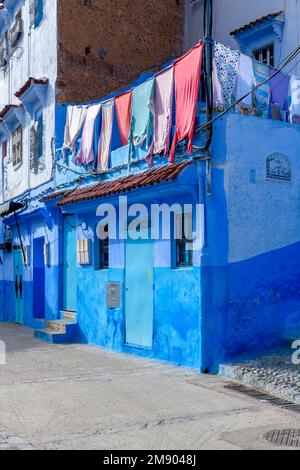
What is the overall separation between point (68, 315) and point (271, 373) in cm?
720

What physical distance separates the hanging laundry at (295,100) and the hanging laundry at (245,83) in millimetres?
938

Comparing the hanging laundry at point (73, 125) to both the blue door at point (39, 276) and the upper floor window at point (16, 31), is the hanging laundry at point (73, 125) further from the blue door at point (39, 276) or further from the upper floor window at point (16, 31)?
the upper floor window at point (16, 31)

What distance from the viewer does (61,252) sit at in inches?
617

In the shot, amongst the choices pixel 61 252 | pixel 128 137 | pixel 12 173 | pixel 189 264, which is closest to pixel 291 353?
pixel 189 264

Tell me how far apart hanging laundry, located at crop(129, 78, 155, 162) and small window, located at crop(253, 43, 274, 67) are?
3721 mm

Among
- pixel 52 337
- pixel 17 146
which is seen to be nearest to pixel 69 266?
pixel 52 337

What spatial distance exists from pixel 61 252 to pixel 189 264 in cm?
608

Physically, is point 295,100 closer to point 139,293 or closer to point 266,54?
point 266,54

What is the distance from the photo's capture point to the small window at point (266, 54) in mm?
13601

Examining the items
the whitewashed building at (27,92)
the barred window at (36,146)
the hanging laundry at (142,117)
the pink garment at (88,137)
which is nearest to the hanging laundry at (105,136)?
the pink garment at (88,137)

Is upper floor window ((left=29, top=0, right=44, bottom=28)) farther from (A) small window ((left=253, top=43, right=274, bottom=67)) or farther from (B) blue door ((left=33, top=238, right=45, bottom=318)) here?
(A) small window ((left=253, top=43, right=274, bottom=67))

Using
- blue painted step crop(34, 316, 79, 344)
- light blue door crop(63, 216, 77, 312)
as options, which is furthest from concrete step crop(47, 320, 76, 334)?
light blue door crop(63, 216, 77, 312)

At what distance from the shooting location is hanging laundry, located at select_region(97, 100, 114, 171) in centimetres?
1265

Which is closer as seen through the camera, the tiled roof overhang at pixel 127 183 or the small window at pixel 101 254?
the tiled roof overhang at pixel 127 183
